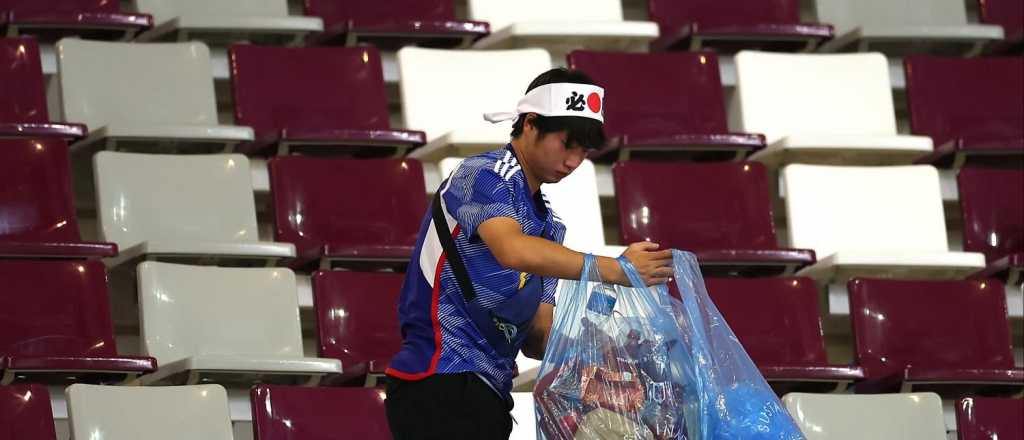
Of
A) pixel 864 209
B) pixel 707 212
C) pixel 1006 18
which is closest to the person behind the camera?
pixel 707 212

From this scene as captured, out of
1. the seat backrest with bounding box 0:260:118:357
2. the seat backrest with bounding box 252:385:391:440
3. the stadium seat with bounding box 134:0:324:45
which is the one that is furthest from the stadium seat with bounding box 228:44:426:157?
the seat backrest with bounding box 252:385:391:440

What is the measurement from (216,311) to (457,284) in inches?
61.1

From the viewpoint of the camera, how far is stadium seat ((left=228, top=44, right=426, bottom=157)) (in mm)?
4195

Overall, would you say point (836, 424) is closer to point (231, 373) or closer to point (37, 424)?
point (231, 373)

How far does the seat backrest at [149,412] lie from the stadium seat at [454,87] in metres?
1.19

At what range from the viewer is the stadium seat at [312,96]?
4.20 metres

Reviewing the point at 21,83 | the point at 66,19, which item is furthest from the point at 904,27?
the point at 21,83

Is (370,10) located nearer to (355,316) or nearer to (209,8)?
(209,8)

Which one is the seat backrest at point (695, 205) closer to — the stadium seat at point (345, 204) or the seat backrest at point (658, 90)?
the seat backrest at point (658, 90)

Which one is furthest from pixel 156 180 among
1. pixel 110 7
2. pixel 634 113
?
pixel 634 113

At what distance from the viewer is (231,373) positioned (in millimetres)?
3479

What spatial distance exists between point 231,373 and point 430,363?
4.59 feet

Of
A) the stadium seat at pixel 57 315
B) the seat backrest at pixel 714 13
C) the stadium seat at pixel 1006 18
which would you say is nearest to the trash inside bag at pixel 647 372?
the stadium seat at pixel 57 315

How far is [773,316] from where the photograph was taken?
3.88 metres
